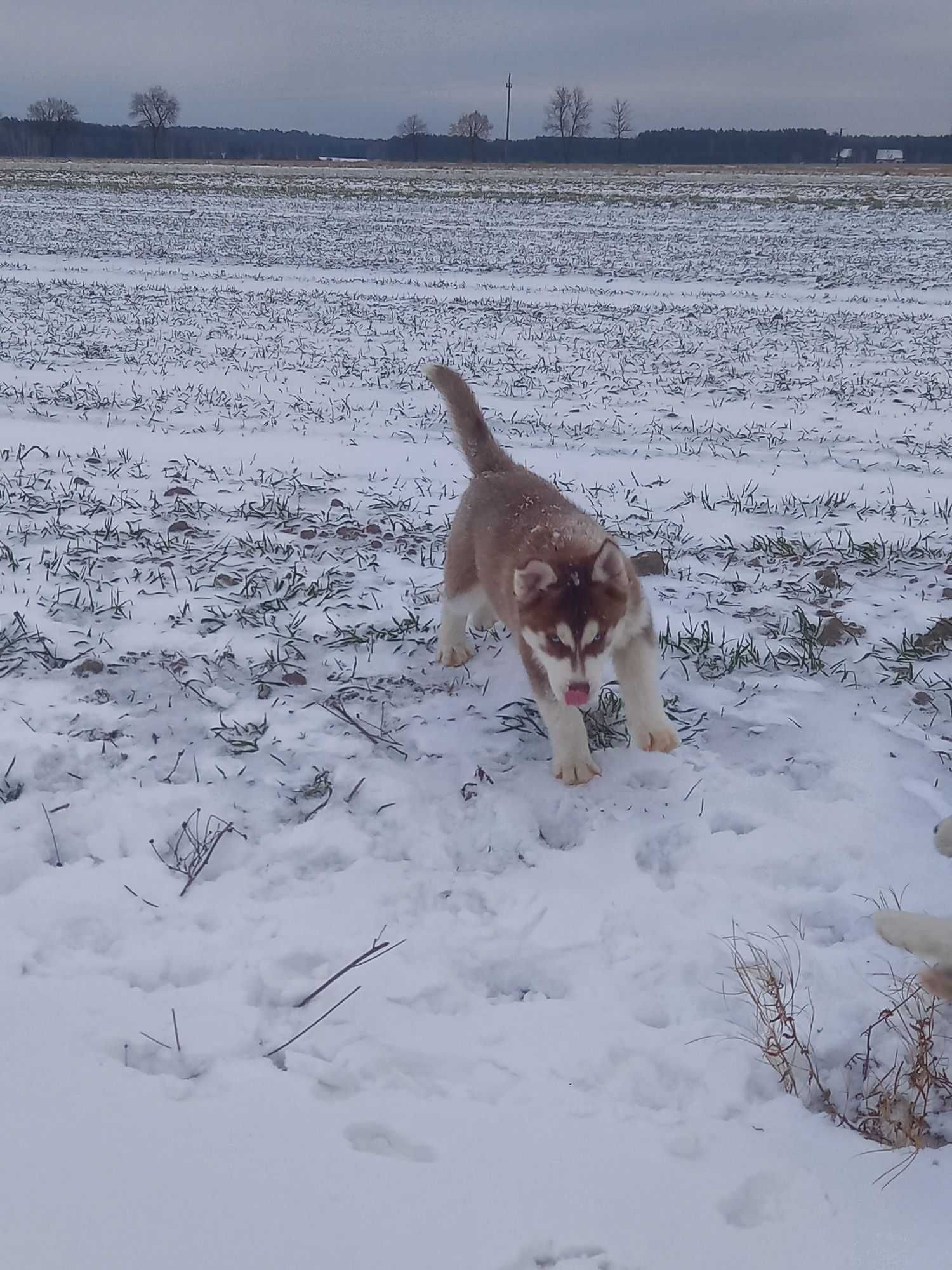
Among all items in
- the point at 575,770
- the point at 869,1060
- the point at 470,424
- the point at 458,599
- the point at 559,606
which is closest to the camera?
the point at 869,1060

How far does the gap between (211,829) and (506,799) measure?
1113 mm

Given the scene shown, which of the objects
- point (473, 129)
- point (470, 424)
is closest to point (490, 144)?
point (473, 129)

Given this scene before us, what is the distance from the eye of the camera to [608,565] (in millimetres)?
3582

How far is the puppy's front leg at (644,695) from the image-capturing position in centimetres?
379

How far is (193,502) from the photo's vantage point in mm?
6449

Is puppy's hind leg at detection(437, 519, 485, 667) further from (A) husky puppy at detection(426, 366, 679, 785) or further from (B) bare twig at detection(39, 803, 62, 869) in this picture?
(B) bare twig at detection(39, 803, 62, 869)

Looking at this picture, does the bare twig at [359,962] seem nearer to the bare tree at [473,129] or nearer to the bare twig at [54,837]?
the bare twig at [54,837]

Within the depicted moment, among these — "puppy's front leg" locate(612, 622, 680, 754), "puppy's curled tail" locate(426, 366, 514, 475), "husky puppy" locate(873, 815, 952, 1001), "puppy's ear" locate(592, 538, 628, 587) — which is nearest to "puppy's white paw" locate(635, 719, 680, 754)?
"puppy's front leg" locate(612, 622, 680, 754)

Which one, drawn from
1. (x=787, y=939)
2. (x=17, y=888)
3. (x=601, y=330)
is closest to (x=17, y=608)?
(x=17, y=888)

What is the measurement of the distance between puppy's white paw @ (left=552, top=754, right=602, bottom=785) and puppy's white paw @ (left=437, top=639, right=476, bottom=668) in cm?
109

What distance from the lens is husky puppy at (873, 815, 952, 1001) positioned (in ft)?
8.33

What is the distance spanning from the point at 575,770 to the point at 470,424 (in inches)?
92.3

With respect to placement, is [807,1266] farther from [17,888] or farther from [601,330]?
[601,330]

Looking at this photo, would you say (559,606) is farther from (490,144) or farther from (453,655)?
(490,144)
